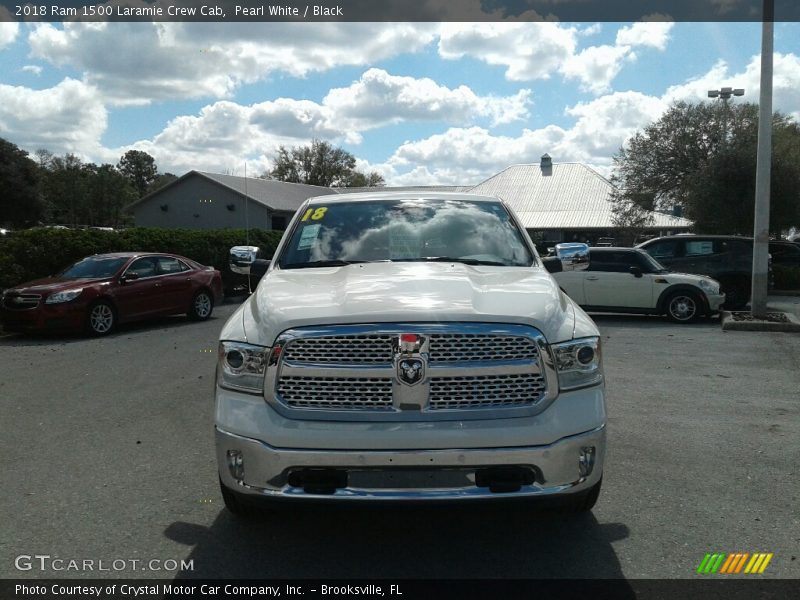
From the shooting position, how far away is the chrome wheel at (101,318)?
1377cm

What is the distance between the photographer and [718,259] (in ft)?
60.3

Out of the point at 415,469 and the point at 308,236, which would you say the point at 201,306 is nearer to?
the point at 308,236

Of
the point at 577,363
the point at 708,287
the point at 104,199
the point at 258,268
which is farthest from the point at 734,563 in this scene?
the point at 104,199

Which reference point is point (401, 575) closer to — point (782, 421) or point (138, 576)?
point (138, 576)

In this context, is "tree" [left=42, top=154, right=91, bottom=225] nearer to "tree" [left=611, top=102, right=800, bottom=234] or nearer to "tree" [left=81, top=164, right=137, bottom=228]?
"tree" [left=81, top=164, right=137, bottom=228]

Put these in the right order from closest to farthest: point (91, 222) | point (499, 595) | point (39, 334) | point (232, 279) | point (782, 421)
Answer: point (499, 595) → point (782, 421) → point (39, 334) → point (232, 279) → point (91, 222)

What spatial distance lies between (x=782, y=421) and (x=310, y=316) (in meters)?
5.05

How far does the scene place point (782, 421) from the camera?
7.00m

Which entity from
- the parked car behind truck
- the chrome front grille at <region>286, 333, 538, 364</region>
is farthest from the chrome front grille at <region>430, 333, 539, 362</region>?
the parked car behind truck

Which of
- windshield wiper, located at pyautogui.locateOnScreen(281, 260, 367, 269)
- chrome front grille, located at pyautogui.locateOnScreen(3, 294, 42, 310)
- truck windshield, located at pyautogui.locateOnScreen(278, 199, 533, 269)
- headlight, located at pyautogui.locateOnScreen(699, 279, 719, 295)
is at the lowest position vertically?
headlight, located at pyautogui.locateOnScreen(699, 279, 719, 295)

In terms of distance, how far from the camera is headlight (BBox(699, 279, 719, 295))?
15.7 metres

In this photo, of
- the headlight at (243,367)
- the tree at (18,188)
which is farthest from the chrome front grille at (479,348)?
the tree at (18,188)

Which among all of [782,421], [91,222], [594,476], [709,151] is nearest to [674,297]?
[782,421]

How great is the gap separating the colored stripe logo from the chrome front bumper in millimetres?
842
